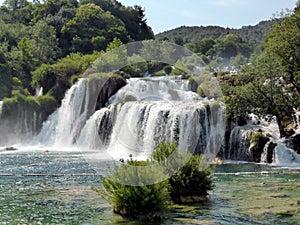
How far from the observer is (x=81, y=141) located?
32.8 m

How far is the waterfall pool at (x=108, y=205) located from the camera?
10883 mm

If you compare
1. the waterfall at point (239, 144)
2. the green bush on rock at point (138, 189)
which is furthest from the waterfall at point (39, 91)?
the green bush on rock at point (138, 189)

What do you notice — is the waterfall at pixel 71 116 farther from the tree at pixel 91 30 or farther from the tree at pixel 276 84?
the tree at pixel 91 30

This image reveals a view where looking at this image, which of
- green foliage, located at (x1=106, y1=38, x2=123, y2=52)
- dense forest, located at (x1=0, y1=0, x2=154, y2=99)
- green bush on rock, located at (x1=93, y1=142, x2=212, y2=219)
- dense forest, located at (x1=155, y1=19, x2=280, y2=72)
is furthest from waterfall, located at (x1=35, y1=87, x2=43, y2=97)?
green bush on rock, located at (x1=93, y1=142, x2=212, y2=219)

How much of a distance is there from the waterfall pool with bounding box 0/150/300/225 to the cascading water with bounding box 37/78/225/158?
548 cm

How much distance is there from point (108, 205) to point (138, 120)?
16.7 meters

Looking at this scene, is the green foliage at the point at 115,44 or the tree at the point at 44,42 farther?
the tree at the point at 44,42

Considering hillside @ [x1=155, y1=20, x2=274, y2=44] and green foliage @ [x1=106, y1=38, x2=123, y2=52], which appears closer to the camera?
green foliage @ [x1=106, y1=38, x2=123, y2=52]

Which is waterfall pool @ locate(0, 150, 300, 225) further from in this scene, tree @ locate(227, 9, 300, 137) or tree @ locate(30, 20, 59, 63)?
tree @ locate(30, 20, 59, 63)

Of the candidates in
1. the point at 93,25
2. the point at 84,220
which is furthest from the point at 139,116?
the point at 93,25

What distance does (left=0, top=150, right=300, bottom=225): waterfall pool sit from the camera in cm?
1088

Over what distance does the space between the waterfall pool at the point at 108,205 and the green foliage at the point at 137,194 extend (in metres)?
0.35

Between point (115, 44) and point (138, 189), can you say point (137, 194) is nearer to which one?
point (138, 189)

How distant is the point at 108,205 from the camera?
12.4 meters
